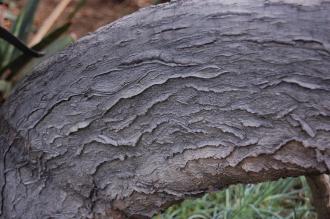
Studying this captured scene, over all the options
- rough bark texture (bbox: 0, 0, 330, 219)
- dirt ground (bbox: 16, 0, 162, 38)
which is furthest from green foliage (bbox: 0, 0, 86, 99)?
dirt ground (bbox: 16, 0, 162, 38)

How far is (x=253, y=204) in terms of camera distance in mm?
1905

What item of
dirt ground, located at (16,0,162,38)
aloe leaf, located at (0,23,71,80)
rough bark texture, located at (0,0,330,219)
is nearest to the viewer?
rough bark texture, located at (0,0,330,219)

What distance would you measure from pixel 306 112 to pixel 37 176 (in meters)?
0.59

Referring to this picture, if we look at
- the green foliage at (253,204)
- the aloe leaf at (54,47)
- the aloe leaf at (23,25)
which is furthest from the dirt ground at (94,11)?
the green foliage at (253,204)

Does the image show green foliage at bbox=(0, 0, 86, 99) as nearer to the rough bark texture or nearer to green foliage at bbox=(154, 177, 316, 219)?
the rough bark texture

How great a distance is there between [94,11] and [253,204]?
1.41m

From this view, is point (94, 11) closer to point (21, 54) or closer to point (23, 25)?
point (23, 25)

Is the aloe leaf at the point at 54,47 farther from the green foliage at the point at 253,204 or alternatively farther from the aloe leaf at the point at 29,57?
the green foliage at the point at 253,204

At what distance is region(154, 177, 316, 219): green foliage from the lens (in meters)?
1.85

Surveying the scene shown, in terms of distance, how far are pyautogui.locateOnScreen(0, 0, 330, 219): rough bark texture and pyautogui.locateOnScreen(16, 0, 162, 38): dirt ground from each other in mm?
1526

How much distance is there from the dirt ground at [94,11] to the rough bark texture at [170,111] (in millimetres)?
1526

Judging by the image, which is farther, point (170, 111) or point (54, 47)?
point (54, 47)

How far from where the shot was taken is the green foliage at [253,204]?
72.8 inches

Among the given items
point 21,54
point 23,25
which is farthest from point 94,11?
point 21,54
